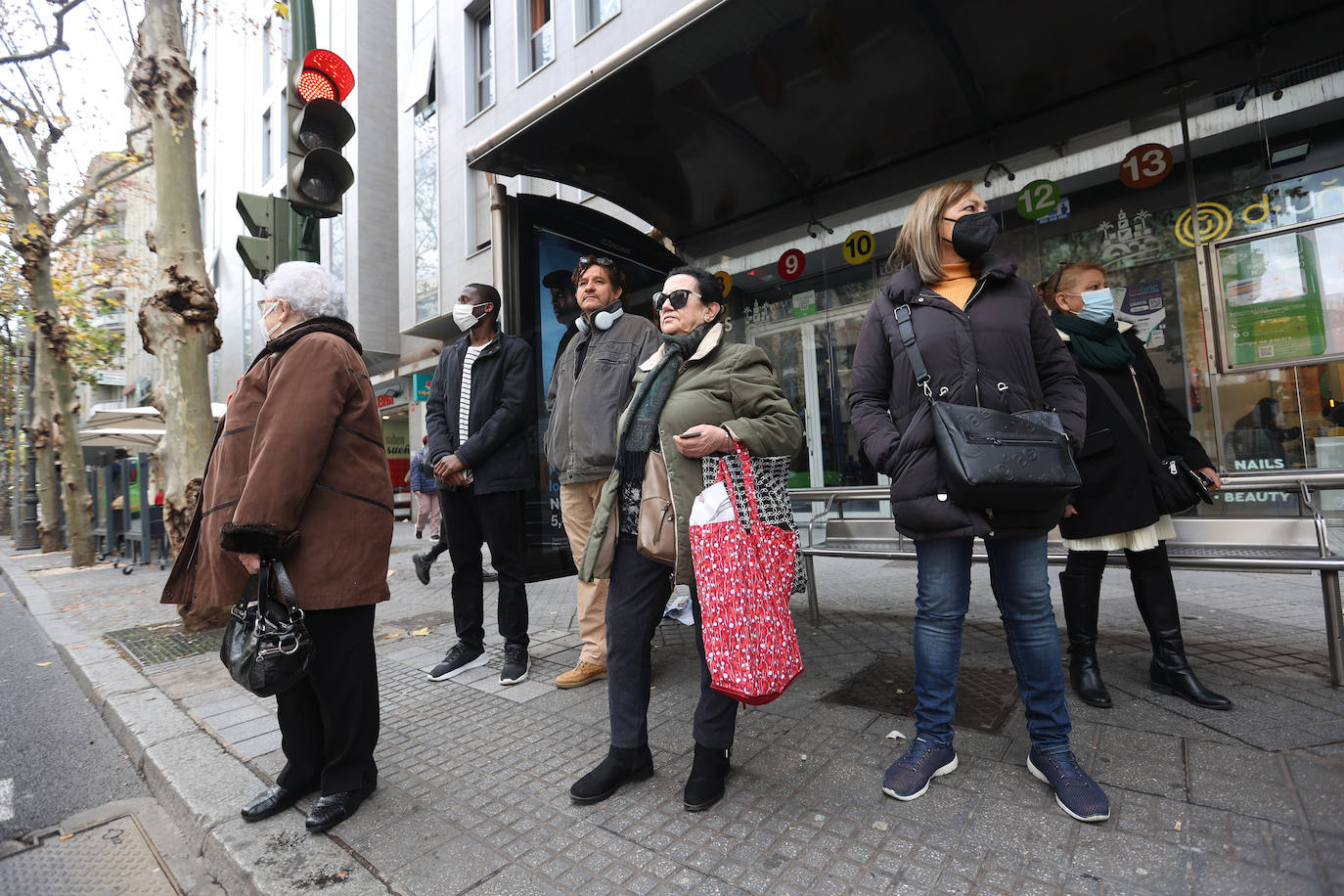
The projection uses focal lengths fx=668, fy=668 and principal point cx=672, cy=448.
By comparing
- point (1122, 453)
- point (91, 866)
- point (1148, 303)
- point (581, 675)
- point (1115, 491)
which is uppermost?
point (1148, 303)

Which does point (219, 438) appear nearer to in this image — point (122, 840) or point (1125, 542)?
point (122, 840)

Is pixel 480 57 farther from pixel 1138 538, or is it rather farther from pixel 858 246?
pixel 1138 538

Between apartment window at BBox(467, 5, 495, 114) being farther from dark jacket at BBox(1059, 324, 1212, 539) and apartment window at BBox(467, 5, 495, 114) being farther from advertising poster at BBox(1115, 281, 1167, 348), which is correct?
dark jacket at BBox(1059, 324, 1212, 539)

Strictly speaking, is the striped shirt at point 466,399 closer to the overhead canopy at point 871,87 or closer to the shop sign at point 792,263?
the overhead canopy at point 871,87

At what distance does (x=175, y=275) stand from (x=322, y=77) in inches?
127

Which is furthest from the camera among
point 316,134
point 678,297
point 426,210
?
point 426,210

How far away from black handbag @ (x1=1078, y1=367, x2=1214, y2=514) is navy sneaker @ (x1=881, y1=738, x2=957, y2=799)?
59.3 inches

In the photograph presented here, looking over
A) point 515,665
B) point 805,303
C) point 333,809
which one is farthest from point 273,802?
point 805,303

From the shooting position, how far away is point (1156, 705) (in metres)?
2.83

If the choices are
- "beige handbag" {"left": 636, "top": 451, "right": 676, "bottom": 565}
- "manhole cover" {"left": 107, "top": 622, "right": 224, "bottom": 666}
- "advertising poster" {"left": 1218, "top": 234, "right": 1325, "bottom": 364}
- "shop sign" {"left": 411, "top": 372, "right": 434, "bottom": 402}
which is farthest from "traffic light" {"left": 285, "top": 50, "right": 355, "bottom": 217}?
"shop sign" {"left": 411, "top": 372, "right": 434, "bottom": 402}

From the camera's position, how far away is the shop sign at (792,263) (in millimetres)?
5547

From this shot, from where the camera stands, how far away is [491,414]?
382 centimetres

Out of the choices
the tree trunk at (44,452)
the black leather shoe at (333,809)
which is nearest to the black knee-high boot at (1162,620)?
the black leather shoe at (333,809)

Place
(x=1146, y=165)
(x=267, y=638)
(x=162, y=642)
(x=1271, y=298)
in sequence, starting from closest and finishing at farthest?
(x=267, y=638), (x=1271, y=298), (x=1146, y=165), (x=162, y=642)
